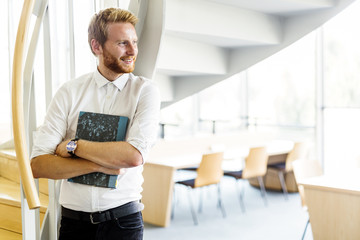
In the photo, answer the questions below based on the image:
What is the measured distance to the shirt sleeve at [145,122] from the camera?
6.04ft

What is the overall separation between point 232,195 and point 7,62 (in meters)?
3.53

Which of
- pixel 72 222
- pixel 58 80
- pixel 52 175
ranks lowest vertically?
pixel 72 222

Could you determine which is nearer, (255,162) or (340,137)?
(255,162)

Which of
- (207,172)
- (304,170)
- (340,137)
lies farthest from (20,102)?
(340,137)

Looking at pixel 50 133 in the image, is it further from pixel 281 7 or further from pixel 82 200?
pixel 281 7

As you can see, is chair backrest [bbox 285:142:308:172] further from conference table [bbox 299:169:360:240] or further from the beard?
the beard

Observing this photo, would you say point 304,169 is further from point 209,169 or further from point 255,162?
point 255,162

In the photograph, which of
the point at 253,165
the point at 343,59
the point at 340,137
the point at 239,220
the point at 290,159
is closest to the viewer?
the point at 239,220

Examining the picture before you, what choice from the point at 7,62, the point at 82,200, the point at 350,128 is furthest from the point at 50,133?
the point at 350,128

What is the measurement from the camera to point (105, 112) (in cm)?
194

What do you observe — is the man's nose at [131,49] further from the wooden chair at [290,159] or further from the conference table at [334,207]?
the wooden chair at [290,159]

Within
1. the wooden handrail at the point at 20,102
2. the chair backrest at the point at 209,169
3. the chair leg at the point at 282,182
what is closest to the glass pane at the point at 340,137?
the chair leg at the point at 282,182

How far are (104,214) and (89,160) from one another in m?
0.23

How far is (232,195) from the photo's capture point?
6438 mm
